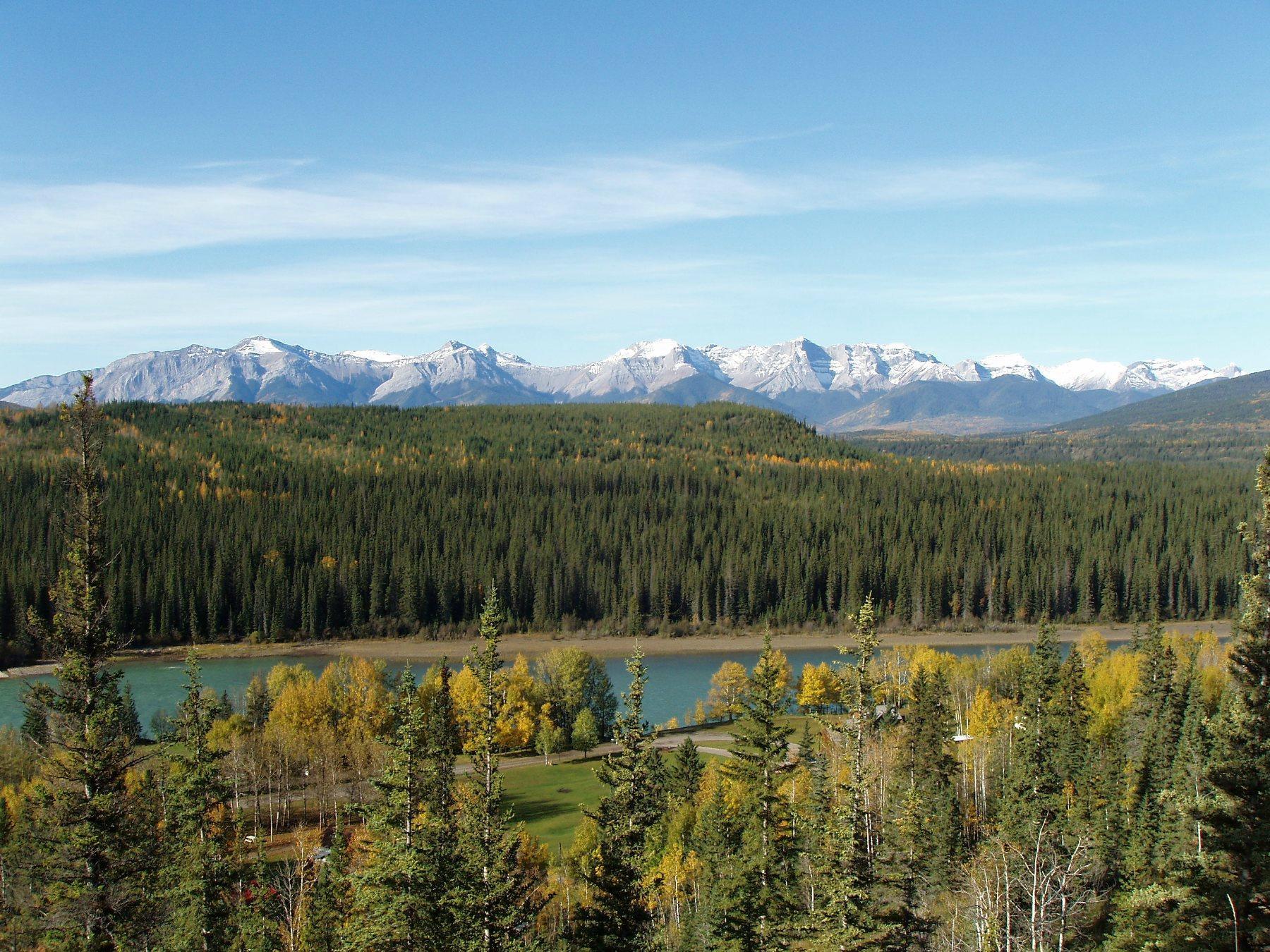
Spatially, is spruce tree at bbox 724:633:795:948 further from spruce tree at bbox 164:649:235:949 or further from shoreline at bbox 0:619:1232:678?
shoreline at bbox 0:619:1232:678

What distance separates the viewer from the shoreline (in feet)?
393

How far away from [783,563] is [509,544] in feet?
137

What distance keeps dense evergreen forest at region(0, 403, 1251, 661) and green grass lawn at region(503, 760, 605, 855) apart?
200 ft

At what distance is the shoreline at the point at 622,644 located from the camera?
393 ft

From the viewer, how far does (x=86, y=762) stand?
19078mm

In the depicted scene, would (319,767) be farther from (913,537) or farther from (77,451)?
(913,537)

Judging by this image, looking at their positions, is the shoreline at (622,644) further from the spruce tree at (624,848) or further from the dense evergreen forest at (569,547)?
the spruce tree at (624,848)

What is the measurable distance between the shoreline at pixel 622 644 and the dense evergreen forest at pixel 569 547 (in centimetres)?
340

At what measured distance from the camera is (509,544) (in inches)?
5743

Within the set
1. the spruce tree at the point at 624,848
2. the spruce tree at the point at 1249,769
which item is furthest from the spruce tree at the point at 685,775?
the spruce tree at the point at 1249,769

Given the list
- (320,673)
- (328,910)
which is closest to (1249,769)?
(328,910)

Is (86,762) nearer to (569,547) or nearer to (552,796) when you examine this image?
(552,796)

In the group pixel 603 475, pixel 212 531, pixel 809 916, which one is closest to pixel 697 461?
pixel 603 475

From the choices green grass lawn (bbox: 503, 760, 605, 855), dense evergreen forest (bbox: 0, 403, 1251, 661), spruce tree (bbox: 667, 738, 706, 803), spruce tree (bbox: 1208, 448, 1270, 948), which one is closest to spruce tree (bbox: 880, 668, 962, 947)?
spruce tree (bbox: 1208, 448, 1270, 948)
